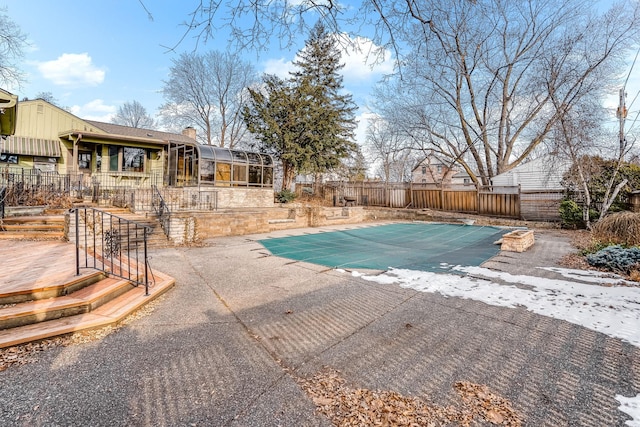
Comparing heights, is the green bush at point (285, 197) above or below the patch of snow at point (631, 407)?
above

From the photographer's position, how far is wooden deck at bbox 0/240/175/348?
2693 millimetres

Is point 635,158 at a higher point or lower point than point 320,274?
higher

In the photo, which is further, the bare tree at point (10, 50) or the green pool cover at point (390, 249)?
the bare tree at point (10, 50)

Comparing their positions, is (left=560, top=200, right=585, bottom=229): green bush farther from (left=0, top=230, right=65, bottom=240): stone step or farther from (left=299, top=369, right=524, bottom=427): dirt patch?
(left=0, top=230, right=65, bottom=240): stone step

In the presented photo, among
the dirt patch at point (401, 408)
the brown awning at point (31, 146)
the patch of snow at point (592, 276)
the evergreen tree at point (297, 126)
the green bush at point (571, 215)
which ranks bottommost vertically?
the dirt patch at point (401, 408)

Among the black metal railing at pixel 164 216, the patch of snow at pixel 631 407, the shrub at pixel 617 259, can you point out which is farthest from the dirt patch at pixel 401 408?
the black metal railing at pixel 164 216

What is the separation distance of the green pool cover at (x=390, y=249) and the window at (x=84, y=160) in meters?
12.2

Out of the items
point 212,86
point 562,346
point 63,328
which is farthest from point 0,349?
point 212,86

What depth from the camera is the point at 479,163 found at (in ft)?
57.8

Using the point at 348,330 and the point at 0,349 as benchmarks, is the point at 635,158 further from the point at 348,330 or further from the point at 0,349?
the point at 0,349

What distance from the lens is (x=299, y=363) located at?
7.72 ft

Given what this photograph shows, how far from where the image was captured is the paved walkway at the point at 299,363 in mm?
1788

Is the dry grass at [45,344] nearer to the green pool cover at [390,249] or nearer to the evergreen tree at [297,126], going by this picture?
the green pool cover at [390,249]

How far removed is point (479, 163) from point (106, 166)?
21.3m
